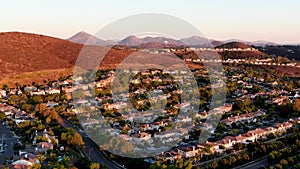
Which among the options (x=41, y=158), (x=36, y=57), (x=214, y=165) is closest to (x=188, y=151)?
(x=214, y=165)

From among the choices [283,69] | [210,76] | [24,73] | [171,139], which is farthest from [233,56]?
[171,139]

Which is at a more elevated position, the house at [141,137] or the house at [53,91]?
the house at [53,91]

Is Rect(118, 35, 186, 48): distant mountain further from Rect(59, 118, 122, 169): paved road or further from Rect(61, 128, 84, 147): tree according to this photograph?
Rect(61, 128, 84, 147): tree

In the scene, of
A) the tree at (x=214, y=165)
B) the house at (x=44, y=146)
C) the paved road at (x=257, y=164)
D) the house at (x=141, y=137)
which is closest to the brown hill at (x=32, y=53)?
the house at (x=141, y=137)

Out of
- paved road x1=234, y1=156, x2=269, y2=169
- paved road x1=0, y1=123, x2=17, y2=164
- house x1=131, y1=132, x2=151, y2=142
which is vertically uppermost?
paved road x1=0, y1=123, x2=17, y2=164

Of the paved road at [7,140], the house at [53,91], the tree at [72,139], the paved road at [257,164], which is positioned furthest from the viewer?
the house at [53,91]

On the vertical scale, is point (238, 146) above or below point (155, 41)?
below

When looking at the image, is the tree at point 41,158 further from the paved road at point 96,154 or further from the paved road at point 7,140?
the paved road at point 96,154

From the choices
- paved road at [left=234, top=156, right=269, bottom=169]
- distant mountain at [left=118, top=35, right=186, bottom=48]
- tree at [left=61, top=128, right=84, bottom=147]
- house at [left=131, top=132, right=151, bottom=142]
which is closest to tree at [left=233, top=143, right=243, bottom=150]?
paved road at [left=234, top=156, right=269, bottom=169]

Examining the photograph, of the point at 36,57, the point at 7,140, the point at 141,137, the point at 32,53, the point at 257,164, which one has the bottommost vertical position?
the point at 257,164

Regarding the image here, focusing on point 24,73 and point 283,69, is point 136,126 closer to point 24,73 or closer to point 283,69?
point 24,73

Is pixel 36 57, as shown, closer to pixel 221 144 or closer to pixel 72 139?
pixel 72 139
